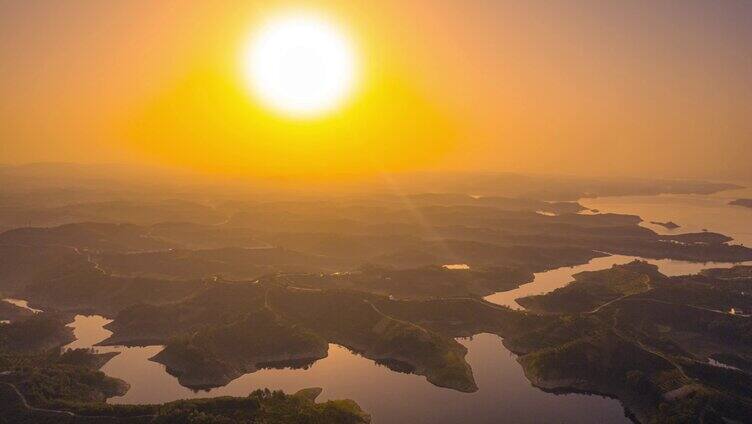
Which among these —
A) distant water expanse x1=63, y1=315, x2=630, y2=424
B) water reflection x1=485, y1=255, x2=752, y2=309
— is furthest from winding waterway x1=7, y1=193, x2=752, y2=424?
water reflection x1=485, y1=255, x2=752, y2=309

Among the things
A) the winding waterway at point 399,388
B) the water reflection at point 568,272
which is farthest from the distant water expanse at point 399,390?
the water reflection at point 568,272

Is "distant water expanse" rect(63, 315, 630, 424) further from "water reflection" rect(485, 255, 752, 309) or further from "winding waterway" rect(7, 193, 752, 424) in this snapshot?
"water reflection" rect(485, 255, 752, 309)

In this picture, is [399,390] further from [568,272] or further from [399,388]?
[568,272]

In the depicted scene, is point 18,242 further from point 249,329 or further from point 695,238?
point 695,238

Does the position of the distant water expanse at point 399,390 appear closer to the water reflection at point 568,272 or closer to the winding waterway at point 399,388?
the winding waterway at point 399,388

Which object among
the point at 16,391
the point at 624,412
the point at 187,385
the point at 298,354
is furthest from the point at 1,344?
the point at 624,412

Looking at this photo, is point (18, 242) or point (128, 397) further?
point (18, 242)

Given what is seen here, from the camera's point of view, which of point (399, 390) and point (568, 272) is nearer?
point (399, 390)

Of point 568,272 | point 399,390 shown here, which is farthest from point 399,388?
point 568,272
